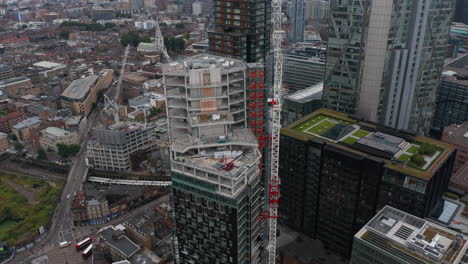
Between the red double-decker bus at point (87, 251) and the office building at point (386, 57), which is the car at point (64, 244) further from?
the office building at point (386, 57)

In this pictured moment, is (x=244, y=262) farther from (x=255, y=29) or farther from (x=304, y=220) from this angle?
(x=255, y=29)

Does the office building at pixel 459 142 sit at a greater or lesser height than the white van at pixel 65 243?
greater

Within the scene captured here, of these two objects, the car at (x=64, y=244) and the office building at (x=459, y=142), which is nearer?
the car at (x=64, y=244)

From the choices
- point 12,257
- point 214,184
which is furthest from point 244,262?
point 12,257

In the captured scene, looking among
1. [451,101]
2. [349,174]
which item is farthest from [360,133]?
[451,101]

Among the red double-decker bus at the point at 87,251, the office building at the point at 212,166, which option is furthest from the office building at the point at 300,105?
the red double-decker bus at the point at 87,251

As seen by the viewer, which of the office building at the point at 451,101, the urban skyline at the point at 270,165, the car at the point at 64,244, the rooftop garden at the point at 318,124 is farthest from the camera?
the office building at the point at 451,101

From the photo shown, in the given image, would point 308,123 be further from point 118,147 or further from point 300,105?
point 118,147
